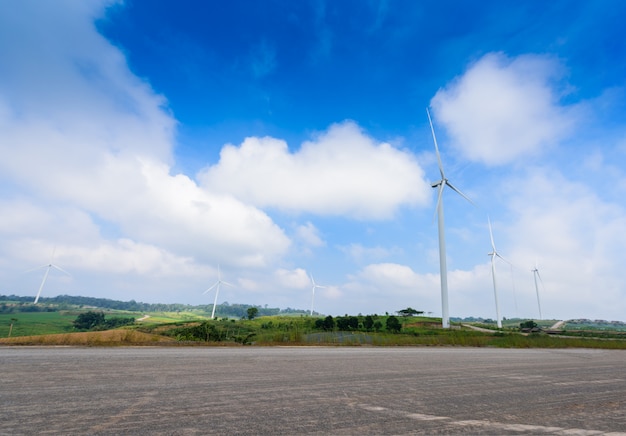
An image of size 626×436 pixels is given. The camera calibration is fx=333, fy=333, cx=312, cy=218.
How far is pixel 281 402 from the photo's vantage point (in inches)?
203

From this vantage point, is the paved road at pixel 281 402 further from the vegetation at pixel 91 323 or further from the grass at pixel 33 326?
the vegetation at pixel 91 323

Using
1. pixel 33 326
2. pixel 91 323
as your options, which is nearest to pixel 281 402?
pixel 33 326

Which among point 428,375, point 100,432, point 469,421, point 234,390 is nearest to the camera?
point 100,432

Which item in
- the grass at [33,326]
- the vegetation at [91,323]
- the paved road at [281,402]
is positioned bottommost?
the grass at [33,326]

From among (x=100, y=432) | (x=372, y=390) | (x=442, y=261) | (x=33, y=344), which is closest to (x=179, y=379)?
(x=100, y=432)

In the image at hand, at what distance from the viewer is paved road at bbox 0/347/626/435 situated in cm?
396

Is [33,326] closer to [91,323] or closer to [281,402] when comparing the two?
[91,323]

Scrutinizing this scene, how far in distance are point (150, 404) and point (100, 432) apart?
1175mm

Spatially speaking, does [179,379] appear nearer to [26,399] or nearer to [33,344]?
[26,399]

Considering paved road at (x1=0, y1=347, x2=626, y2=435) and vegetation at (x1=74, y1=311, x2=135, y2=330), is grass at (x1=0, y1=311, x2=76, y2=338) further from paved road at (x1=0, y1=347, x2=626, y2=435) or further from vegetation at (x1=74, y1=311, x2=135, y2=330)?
paved road at (x1=0, y1=347, x2=626, y2=435)

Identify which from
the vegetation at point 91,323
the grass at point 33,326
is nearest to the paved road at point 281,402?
the grass at point 33,326

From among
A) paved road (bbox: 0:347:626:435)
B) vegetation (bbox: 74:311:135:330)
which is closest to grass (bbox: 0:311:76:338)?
vegetation (bbox: 74:311:135:330)

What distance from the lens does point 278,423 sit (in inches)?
161

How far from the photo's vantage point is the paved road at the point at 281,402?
396cm
